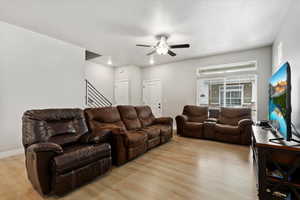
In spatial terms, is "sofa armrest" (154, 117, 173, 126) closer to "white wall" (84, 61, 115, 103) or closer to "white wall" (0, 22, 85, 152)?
"white wall" (0, 22, 85, 152)

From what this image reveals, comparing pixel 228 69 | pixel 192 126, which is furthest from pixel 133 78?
pixel 228 69

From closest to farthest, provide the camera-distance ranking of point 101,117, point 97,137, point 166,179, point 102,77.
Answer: point 166,179, point 97,137, point 101,117, point 102,77

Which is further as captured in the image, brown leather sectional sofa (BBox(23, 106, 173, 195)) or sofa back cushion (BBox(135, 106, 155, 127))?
sofa back cushion (BBox(135, 106, 155, 127))

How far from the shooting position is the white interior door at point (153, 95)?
614 centimetres

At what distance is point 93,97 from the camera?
5.74 metres

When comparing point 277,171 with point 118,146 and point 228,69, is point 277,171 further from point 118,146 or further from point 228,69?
point 228,69

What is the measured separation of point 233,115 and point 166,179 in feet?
10.3

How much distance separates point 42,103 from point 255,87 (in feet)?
19.3

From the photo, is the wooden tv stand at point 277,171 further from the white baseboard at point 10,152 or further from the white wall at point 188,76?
the white baseboard at point 10,152

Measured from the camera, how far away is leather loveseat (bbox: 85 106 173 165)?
2.46m

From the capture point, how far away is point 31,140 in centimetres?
182

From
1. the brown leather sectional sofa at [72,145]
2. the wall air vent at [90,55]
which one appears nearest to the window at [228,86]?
the brown leather sectional sofa at [72,145]

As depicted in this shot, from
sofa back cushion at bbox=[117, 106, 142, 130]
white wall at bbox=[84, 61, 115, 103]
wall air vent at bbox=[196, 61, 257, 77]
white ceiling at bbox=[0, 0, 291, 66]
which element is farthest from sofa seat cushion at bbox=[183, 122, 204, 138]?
white wall at bbox=[84, 61, 115, 103]

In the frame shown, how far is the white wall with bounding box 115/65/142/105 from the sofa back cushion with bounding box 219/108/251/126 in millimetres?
3553
